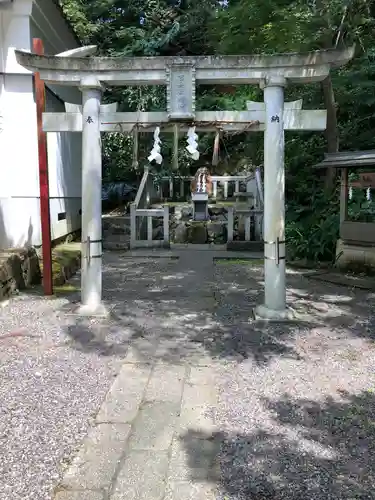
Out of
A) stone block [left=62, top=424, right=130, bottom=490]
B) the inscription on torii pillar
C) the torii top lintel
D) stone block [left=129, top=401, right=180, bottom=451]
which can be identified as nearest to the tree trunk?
the torii top lintel

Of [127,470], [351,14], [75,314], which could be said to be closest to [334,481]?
[127,470]

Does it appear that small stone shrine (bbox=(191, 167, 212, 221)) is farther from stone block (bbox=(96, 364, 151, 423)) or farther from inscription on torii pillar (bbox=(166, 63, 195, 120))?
stone block (bbox=(96, 364, 151, 423))

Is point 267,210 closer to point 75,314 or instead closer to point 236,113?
point 236,113

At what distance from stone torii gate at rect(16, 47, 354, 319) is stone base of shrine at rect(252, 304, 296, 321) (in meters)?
0.01

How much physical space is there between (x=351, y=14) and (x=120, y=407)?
843 cm

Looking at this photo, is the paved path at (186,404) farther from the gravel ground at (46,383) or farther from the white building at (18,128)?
the white building at (18,128)

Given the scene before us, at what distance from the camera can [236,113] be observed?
6.18 m

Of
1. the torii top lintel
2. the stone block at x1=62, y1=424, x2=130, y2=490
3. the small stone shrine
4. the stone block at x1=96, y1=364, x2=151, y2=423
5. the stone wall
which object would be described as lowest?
the stone block at x1=62, y1=424, x2=130, y2=490

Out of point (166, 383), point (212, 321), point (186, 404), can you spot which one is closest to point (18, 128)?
point (212, 321)

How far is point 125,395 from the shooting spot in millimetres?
4051

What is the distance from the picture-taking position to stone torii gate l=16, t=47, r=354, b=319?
19.8 feet

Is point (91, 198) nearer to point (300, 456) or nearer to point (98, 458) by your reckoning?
point (98, 458)

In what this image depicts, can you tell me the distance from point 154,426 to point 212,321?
2.83 meters

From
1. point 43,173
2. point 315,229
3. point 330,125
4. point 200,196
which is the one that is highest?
point 330,125
